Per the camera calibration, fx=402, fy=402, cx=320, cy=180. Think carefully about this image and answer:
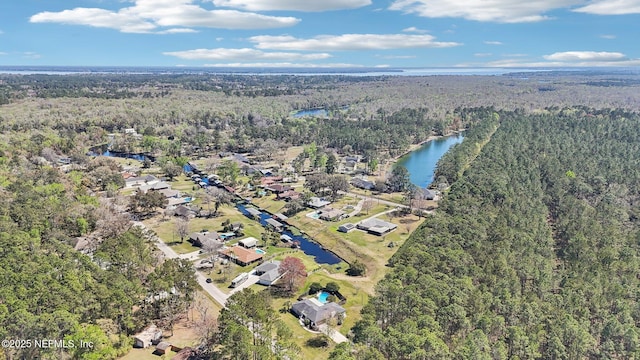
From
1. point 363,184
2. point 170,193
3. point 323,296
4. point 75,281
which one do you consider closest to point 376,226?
point 323,296

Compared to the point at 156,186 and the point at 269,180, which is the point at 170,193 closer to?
the point at 156,186

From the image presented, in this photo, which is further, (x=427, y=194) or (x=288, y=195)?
(x=288, y=195)

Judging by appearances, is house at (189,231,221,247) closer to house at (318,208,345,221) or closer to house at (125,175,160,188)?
house at (318,208,345,221)

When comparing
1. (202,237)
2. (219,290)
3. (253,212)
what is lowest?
(219,290)

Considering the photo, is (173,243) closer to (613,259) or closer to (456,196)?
(456,196)

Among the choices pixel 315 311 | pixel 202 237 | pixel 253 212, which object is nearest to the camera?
pixel 315 311

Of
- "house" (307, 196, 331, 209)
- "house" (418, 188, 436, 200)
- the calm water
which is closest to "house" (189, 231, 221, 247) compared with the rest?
"house" (307, 196, 331, 209)

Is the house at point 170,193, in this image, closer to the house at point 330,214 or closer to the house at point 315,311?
the house at point 330,214

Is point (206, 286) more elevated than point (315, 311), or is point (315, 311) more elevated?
point (315, 311)
